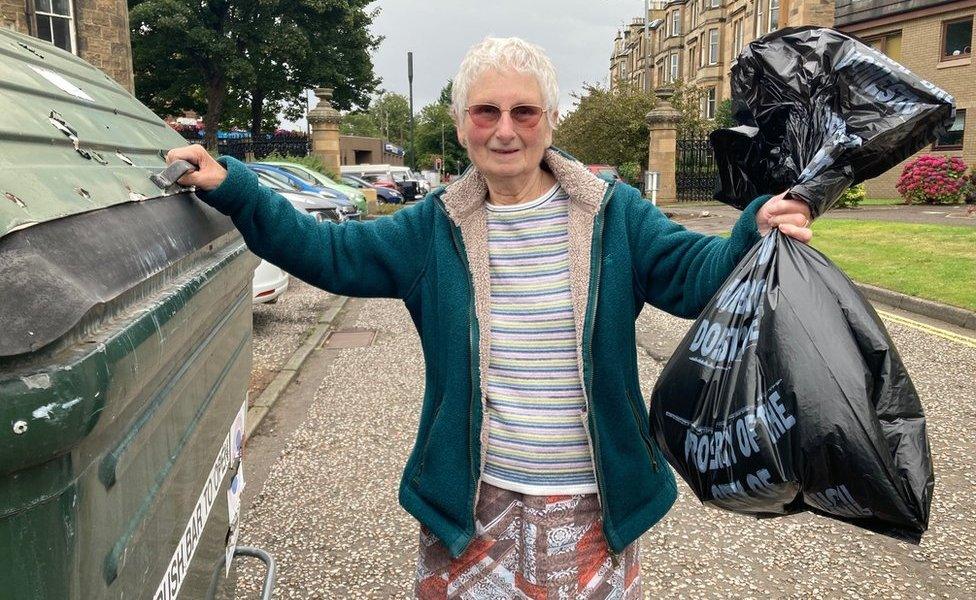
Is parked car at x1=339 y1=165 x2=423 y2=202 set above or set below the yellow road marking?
above

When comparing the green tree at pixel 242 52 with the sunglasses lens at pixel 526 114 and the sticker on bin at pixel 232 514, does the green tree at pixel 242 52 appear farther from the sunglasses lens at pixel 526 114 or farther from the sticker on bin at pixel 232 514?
the sunglasses lens at pixel 526 114

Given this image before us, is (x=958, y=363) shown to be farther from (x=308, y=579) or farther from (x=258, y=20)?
(x=258, y=20)

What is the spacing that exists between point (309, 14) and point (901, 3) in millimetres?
23417

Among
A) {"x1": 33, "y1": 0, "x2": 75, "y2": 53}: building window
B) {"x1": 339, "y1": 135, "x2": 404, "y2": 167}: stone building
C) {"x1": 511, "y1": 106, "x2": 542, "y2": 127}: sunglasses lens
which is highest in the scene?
{"x1": 33, "y1": 0, "x2": 75, "y2": 53}: building window

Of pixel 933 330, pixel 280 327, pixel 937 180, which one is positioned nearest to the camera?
pixel 933 330

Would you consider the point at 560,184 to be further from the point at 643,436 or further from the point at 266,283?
the point at 266,283

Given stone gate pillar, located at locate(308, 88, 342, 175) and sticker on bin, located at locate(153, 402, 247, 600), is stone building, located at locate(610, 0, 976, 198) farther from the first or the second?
sticker on bin, located at locate(153, 402, 247, 600)

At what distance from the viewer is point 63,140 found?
157cm

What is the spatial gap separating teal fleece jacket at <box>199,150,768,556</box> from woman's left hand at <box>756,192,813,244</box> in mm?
51

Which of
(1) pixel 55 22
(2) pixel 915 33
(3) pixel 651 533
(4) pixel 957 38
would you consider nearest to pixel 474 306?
(3) pixel 651 533

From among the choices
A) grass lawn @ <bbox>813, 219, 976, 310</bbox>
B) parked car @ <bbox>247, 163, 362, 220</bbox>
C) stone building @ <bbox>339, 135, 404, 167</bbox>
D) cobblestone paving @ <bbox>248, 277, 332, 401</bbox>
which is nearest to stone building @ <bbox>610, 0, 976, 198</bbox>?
grass lawn @ <bbox>813, 219, 976, 310</bbox>

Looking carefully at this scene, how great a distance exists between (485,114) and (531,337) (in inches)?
22.2

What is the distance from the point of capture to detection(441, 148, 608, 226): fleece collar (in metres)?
1.93

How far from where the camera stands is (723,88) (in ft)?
151
